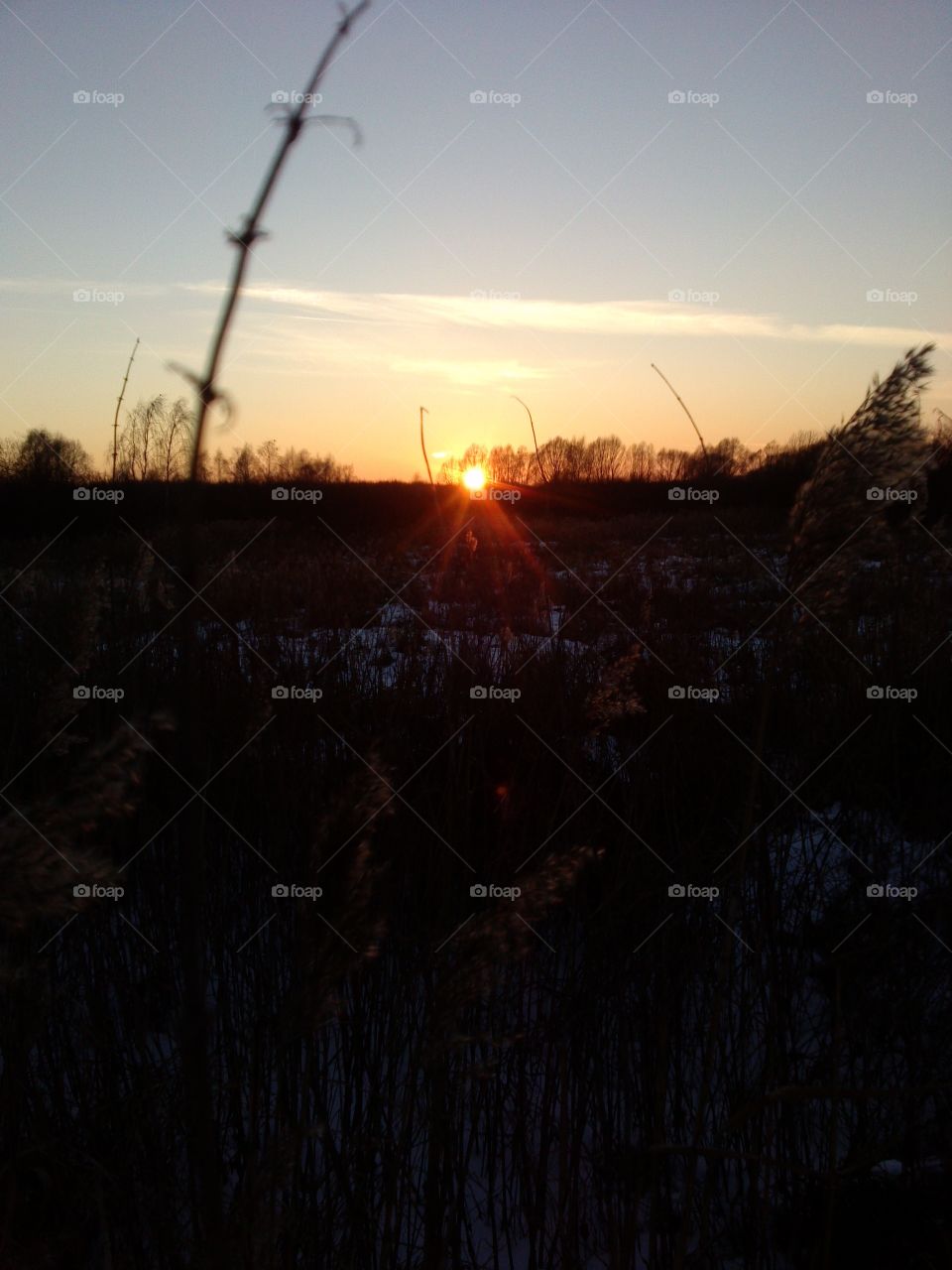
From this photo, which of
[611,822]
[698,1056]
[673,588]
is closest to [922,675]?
[611,822]

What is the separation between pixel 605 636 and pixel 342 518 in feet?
45.6

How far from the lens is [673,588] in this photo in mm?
7957

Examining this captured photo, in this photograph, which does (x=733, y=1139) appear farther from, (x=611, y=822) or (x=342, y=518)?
(x=342, y=518)

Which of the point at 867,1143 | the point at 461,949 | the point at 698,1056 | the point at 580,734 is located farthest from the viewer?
the point at 580,734

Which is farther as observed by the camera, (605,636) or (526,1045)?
(605,636)

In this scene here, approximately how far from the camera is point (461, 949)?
56.3 inches

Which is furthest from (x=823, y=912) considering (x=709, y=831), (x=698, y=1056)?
(x=698, y=1056)

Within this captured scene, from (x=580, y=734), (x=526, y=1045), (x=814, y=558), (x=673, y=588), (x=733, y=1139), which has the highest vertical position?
(x=673, y=588)

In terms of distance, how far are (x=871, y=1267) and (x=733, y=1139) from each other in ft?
1.14

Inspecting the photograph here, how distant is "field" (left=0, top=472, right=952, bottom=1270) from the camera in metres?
1.28

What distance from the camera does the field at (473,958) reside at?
128cm

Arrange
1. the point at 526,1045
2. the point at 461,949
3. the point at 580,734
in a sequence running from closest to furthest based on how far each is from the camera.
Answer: the point at 461,949, the point at 526,1045, the point at 580,734

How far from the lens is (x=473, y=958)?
1300 mm

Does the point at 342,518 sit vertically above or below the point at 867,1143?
above
